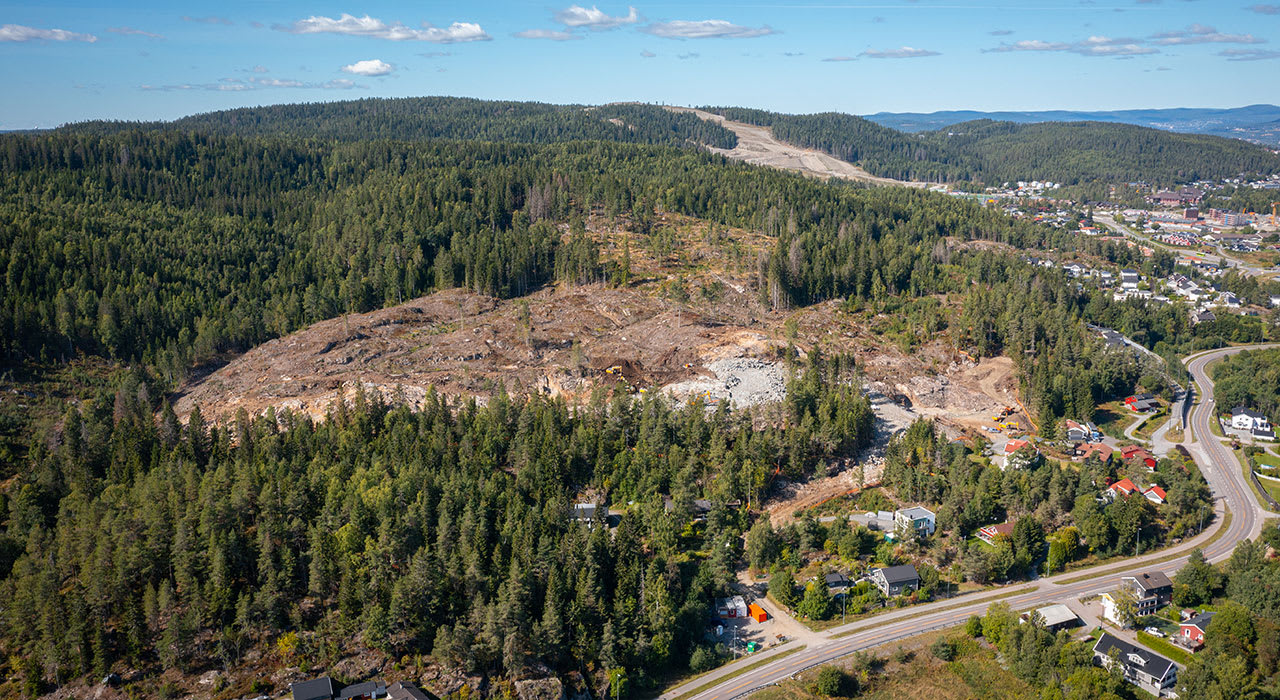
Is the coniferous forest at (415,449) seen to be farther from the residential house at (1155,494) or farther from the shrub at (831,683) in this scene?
the shrub at (831,683)

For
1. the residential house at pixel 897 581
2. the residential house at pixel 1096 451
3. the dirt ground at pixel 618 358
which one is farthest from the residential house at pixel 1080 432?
the residential house at pixel 897 581

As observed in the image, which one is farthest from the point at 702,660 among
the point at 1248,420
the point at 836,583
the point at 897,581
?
the point at 1248,420

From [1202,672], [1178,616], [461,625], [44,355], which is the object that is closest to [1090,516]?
[1178,616]

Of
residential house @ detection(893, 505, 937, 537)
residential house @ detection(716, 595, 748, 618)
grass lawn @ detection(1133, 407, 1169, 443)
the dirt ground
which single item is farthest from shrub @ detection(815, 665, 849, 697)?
grass lawn @ detection(1133, 407, 1169, 443)

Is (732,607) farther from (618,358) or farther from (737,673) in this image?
(618,358)

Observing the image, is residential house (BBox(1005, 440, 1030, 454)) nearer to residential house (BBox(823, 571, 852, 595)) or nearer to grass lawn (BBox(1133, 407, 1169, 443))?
grass lawn (BBox(1133, 407, 1169, 443))

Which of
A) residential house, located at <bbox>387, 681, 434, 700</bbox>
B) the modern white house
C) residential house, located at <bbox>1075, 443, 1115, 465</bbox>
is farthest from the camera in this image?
the modern white house
